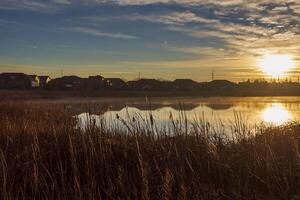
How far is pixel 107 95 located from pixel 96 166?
63903 mm

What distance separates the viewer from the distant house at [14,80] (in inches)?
3617

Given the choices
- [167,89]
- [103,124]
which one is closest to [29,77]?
[167,89]

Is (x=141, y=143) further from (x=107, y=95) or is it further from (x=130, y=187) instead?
(x=107, y=95)

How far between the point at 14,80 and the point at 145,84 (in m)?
29.0

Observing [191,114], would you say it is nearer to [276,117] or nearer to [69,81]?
[276,117]

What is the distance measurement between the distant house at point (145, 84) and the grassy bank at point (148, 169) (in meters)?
84.6

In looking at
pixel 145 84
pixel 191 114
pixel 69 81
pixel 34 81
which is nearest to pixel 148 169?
pixel 191 114

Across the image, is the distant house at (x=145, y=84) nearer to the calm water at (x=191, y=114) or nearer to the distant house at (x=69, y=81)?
the distant house at (x=69, y=81)

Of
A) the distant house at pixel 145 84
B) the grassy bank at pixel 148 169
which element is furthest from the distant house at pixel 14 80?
the grassy bank at pixel 148 169

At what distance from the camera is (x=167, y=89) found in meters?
88.7

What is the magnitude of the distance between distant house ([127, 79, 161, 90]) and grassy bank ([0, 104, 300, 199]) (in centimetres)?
8460

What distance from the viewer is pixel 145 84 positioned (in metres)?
102

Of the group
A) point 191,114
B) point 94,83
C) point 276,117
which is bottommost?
point 276,117

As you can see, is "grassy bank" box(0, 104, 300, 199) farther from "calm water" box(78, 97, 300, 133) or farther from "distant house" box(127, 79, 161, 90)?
"distant house" box(127, 79, 161, 90)
